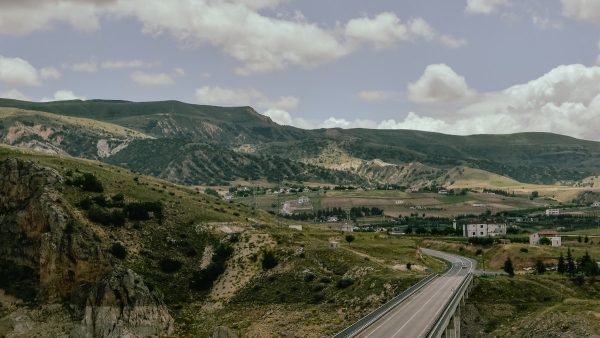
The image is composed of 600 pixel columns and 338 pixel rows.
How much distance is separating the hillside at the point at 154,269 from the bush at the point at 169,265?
0.25 m

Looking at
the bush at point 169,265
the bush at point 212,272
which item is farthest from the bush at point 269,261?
the bush at point 169,265

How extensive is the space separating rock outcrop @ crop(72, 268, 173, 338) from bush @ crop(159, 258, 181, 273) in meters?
13.2

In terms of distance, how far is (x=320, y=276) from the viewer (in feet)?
336

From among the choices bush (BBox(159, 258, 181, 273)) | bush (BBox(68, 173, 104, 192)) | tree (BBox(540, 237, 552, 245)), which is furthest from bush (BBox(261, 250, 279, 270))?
tree (BBox(540, 237, 552, 245))

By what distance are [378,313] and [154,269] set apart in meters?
50.9

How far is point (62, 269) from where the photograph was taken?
97000 millimetres

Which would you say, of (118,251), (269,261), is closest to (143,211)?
(118,251)

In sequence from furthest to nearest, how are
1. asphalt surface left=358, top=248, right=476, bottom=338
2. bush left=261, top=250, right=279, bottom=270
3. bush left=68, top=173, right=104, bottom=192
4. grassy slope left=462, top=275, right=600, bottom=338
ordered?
bush left=68, top=173, right=104, bottom=192, bush left=261, top=250, right=279, bottom=270, grassy slope left=462, top=275, right=600, bottom=338, asphalt surface left=358, top=248, right=476, bottom=338

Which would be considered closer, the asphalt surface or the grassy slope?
the asphalt surface

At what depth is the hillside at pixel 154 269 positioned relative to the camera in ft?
293

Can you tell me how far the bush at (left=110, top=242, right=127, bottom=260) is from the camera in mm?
103312

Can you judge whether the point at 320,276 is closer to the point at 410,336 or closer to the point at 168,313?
the point at 168,313

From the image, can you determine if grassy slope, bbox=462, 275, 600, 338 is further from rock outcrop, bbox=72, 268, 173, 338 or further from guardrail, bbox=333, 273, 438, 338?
rock outcrop, bbox=72, 268, 173, 338

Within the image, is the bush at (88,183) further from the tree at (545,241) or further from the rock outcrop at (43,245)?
the tree at (545,241)
